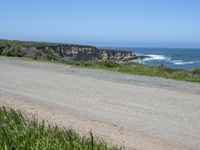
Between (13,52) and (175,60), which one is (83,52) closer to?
(175,60)

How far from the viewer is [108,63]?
83.8ft

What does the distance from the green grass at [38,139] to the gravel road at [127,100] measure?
194cm

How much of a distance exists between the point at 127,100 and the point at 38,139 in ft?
21.5

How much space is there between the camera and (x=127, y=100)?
12156 millimetres

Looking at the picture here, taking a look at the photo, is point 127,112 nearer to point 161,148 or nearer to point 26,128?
point 161,148

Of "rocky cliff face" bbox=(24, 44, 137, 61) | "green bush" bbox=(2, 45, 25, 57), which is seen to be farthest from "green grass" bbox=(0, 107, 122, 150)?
"rocky cliff face" bbox=(24, 44, 137, 61)

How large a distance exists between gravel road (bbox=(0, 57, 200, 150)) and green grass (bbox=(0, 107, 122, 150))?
194 centimetres

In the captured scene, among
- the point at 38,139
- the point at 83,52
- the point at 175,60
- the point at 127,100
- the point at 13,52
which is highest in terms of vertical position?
the point at 38,139

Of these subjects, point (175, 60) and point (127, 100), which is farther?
point (175, 60)

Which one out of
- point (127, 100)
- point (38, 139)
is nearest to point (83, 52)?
point (127, 100)

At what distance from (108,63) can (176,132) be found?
16.8m

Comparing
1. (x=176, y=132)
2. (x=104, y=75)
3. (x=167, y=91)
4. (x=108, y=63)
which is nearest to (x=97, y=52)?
(x=108, y=63)

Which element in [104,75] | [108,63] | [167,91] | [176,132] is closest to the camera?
[176,132]

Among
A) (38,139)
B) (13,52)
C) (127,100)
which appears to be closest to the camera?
(38,139)
